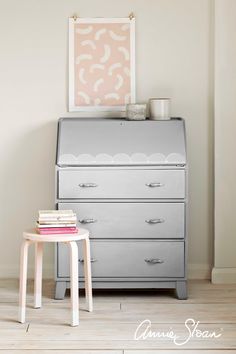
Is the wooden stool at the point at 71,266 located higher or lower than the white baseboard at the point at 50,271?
higher

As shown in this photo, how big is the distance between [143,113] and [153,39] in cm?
53

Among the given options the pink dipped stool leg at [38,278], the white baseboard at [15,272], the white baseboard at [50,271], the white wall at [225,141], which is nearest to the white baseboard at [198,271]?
the white baseboard at [50,271]

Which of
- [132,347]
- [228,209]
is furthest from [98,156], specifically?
[132,347]

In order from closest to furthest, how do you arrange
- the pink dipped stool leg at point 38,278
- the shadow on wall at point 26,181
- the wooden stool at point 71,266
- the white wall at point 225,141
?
1. the wooden stool at point 71,266
2. the pink dipped stool leg at point 38,278
3. the white wall at point 225,141
4. the shadow on wall at point 26,181

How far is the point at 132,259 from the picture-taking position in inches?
187

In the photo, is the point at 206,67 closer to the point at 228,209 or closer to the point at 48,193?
the point at 228,209

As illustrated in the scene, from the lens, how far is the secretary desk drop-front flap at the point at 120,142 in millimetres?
4699

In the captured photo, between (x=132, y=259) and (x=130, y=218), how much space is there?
24cm

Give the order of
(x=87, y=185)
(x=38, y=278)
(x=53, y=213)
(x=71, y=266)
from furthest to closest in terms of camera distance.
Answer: (x=87, y=185), (x=38, y=278), (x=53, y=213), (x=71, y=266)

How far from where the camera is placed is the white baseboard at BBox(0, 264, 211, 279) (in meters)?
5.22

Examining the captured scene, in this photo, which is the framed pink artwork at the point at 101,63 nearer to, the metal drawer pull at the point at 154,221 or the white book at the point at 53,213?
the metal drawer pull at the point at 154,221

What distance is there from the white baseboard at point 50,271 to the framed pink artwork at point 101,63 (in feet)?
3.46

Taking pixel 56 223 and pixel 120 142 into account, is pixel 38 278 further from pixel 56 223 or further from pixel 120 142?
pixel 120 142

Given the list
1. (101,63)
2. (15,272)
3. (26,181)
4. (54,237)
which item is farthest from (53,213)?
(101,63)
